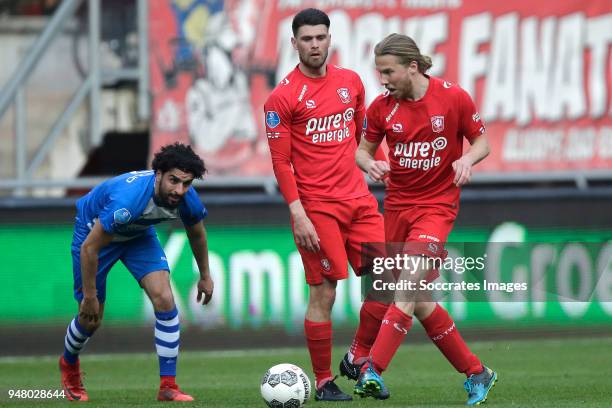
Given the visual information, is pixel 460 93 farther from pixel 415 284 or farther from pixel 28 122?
pixel 28 122

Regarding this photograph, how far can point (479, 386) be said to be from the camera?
307 inches

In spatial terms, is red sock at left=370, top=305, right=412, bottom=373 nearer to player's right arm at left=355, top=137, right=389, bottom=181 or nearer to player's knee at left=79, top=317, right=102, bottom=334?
player's right arm at left=355, top=137, right=389, bottom=181

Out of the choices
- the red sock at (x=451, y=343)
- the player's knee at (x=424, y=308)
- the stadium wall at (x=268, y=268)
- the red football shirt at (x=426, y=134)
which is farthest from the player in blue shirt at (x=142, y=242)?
the stadium wall at (x=268, y=268)

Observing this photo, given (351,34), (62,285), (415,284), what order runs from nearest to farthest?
(415,284), (62,285), (351,34)

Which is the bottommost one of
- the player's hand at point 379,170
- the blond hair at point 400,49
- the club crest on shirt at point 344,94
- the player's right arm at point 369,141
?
the player's hand at point 379,170

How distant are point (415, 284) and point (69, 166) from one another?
936 centimetres

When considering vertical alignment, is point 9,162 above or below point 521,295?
above

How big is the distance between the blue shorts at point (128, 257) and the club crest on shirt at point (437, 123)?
87.1 inches

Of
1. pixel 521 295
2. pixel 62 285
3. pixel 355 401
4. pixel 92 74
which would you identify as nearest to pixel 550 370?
pixel 521 295

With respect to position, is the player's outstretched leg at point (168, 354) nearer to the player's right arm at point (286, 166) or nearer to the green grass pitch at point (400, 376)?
the green grass pitch at point (400, 376)

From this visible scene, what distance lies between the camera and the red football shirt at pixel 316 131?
8328 millimetres

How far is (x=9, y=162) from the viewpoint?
16.1 metres

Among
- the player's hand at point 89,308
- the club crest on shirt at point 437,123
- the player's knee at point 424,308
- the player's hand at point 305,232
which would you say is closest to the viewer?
the player's knee at point 424,308

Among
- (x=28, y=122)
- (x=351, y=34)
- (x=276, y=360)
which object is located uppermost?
(x=351, y=34)
